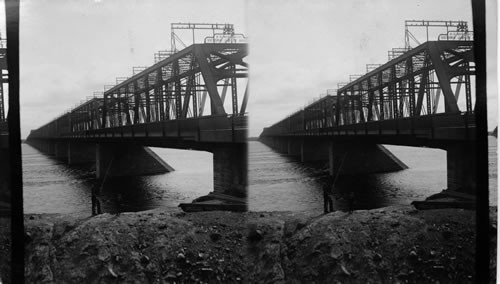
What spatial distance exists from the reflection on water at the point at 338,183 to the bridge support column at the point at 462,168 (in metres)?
0.05

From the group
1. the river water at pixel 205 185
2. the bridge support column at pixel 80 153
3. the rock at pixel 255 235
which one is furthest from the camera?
the bridge support column at pixel 80 153

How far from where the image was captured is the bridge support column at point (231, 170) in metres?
3.22

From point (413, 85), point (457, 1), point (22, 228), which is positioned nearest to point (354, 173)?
point (413, 85)

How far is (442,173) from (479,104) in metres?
0.57

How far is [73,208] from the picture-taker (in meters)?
3.42

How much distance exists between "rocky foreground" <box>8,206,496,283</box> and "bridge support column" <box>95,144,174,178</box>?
0.40 m

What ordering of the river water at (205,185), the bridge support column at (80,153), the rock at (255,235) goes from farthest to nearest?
the bridge support column at (80,153)
the river water at (205,185)
the rock at (255,235)

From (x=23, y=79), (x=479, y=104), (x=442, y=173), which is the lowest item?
(x=442, y=173)

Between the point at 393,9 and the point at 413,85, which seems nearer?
the point at 393,9

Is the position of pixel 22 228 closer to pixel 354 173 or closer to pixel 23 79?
pixel 23 79

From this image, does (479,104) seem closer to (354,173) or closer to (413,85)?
(413,85)

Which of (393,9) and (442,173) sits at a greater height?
(393,9)

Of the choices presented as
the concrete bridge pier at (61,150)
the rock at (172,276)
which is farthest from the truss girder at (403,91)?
the concrete bridge pier at (61,150)

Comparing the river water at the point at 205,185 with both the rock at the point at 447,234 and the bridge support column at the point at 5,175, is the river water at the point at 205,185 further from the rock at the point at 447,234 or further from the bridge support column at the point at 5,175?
the rock at the point at 447,234
